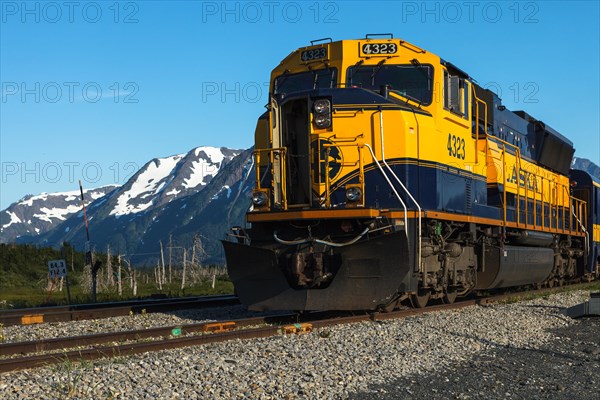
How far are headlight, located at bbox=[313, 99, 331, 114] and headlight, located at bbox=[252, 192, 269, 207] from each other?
5.39 feet

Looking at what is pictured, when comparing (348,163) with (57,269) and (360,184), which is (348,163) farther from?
(57,269)

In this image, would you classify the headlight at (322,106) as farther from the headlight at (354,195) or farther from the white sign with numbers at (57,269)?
the white sign with numbers at (57,269)

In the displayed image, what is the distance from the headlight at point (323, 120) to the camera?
11898 millimetres

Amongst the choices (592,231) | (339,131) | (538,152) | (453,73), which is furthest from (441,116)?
(592,231)

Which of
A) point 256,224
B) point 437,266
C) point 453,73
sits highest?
point 453,73

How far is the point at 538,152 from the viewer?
20.9 metres

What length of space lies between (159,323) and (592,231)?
1748 cm

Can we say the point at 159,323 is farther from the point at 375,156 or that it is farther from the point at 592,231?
the point at 592,231

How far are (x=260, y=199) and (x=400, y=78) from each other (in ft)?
10.5

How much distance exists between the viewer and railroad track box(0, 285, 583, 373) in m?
7.88

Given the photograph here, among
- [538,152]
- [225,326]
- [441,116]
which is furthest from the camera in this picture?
[538,152]

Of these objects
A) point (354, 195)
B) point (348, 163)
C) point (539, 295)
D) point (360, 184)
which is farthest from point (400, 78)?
point (539, 295)

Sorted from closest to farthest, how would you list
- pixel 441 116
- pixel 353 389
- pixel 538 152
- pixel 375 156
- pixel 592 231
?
pixel 353 389
pixel 375 156
pixel 441 116
pixel 538 152
pixel 592 231

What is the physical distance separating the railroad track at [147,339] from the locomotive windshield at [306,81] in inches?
158
